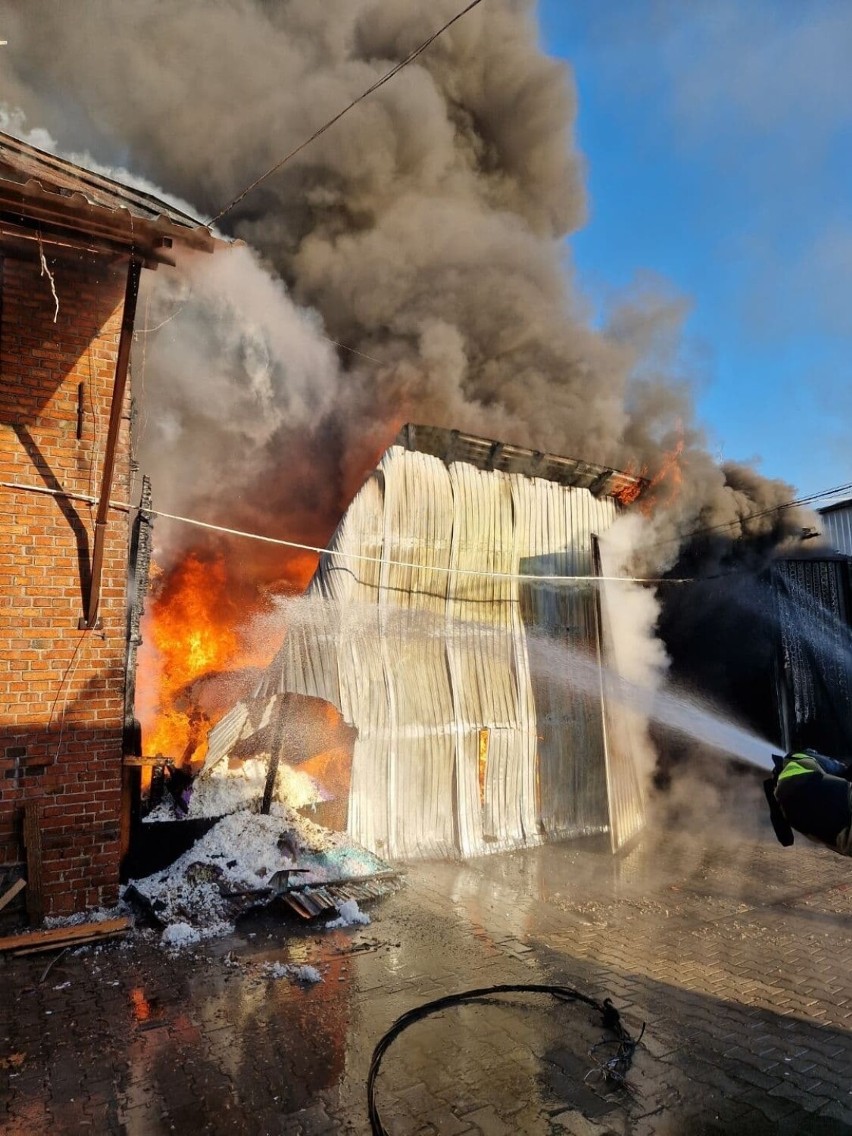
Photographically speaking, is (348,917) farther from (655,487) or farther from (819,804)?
(655,487)

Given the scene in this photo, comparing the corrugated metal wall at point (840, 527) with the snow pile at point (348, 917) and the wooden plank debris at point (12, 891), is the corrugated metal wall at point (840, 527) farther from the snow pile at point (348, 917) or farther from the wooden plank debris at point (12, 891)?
the wooden plank debris at point (12, 891)

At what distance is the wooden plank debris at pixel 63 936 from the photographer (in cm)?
534

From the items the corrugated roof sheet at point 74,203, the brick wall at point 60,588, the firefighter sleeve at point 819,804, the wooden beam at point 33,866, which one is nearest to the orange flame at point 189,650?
the brick wall at point 60,588

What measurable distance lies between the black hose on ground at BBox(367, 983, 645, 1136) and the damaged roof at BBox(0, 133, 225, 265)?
5592 mm

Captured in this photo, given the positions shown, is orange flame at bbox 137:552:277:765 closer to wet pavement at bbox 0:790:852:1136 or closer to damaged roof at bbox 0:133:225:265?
wet pavement at bbox 0:790:852:1136

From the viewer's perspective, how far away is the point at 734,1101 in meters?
3.88

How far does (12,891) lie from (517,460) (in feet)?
25.4

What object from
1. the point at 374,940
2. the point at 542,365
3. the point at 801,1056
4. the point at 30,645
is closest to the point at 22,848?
the point at 30,645

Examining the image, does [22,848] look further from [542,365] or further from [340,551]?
[542,365]

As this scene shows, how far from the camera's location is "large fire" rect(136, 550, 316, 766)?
10.0 metres

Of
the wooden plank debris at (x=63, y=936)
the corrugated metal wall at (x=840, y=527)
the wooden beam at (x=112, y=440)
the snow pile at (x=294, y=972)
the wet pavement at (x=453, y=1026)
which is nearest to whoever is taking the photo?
the wet pavement at (x=453, y=1026)

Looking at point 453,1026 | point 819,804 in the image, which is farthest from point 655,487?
point 453,1026

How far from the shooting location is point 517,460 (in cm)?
1023

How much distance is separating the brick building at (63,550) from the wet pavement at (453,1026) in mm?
904
